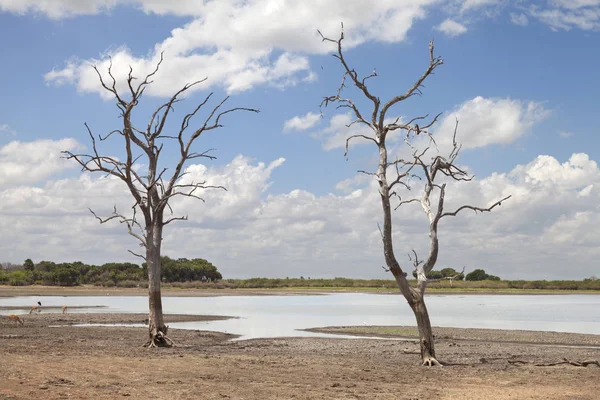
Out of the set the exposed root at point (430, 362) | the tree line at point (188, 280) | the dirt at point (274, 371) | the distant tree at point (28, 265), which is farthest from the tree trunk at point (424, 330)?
the distant tree at point (28, 265)

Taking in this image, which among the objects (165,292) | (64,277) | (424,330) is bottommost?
Result: (424,330)

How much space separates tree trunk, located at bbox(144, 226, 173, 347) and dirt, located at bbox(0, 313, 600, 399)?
57 cm

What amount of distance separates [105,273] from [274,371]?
318 feet

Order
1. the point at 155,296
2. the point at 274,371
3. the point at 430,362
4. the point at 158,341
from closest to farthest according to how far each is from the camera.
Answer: the point at 274,371 < the point at 430,362 < the point at 158,341 < the point at 155,296

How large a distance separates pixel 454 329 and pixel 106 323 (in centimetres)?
1635

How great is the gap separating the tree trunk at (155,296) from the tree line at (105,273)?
79414 millimetres

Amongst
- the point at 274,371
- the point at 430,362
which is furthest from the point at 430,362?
the point at 274,371

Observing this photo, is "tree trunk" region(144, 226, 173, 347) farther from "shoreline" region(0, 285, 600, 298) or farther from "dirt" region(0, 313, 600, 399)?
"shoreline" region(0, 285, 600, 298)

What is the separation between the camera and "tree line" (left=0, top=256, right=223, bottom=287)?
9856cm

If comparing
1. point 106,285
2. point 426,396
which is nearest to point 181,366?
point 426,396

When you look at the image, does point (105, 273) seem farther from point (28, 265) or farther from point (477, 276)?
point (477, 276)

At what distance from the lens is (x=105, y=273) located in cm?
10844

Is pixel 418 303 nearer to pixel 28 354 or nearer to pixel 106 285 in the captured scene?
pixel 28 354

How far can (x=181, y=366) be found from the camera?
1638 cm
